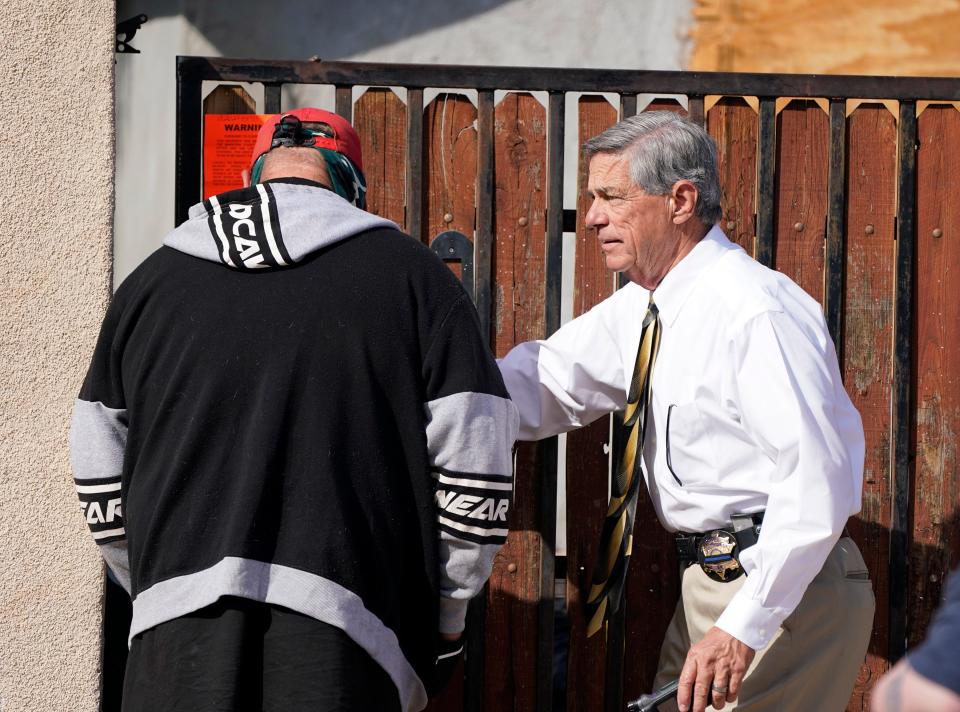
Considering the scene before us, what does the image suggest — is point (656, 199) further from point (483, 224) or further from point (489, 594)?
point (489, 594)

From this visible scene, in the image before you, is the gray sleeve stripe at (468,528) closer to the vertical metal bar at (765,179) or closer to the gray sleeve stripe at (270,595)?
the gray sleeve stripe at (270,595)

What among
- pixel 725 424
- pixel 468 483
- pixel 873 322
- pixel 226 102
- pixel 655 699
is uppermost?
pixel 226 102

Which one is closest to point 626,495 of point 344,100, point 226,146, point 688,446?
point 688,446

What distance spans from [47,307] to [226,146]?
26.9 inches

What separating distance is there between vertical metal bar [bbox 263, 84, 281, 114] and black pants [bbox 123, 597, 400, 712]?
1.65m

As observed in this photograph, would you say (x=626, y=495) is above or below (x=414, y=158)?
below

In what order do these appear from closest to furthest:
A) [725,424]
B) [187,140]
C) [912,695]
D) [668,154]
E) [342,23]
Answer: [912,695] < [725,424] < [668,154] < [187,140] < [342,23]

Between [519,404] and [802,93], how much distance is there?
127 centimetres

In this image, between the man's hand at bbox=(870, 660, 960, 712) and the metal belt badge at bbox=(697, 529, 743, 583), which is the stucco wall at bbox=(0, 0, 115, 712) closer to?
the metal belt badge at bbox=(697, 529, 743, 583)

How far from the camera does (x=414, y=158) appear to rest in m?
3.32

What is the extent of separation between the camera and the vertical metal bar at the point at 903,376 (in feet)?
11.1

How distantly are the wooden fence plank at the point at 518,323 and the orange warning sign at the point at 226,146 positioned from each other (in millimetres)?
715

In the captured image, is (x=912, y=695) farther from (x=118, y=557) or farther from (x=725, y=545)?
(x=118, y=557)

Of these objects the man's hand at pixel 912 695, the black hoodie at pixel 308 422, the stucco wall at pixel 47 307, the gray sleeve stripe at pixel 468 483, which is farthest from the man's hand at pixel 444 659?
the man's hand at pixel 912 695
